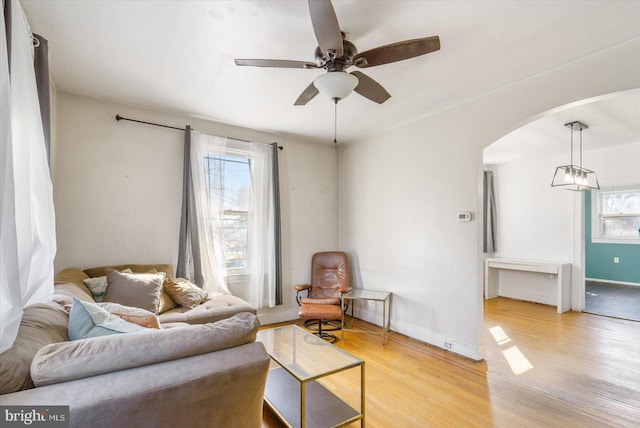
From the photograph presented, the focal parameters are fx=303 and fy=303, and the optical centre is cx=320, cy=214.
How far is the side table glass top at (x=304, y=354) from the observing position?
1.95 meters

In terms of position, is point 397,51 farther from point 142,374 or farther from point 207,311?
point 207,311

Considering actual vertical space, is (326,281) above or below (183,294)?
below

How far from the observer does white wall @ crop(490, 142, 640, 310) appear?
4762mm

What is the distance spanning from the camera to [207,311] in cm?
277

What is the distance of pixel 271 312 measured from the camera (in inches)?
164

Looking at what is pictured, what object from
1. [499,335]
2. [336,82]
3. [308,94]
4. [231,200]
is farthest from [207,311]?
[499,335]

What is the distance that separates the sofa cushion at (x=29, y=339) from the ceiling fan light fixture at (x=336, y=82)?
1873mm

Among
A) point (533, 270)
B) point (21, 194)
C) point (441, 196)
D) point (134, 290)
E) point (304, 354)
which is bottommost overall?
point (304, 354)

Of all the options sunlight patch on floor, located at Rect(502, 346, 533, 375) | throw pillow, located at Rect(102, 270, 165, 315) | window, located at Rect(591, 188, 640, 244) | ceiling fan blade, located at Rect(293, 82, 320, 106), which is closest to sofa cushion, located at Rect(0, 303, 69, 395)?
throw pillow, located at Rect(102, 270, 165, 315)

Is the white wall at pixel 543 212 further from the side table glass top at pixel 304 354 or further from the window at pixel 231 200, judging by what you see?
the window at pixel 231 200

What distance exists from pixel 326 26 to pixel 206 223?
2669mm

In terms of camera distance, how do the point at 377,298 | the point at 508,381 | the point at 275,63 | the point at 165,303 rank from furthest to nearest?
the point at 377,298 < the point at 165,303 < the point at 508,381 < the point at 275,63

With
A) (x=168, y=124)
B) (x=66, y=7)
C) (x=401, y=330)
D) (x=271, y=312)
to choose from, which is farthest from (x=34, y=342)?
(x=401, y=330)

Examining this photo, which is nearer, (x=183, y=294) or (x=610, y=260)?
(x=183, y=294)
